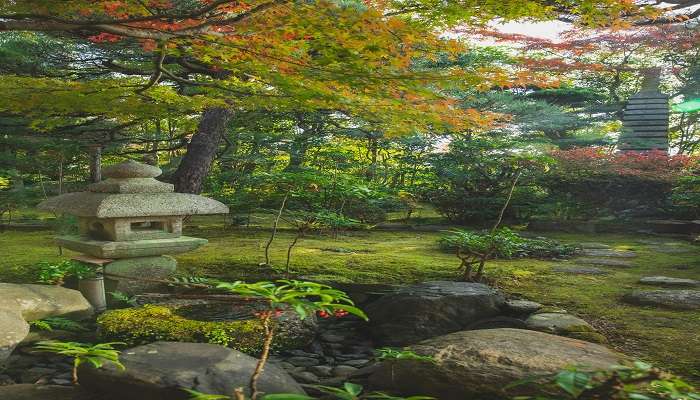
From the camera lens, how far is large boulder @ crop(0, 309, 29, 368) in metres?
3.14

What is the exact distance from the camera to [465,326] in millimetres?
4012

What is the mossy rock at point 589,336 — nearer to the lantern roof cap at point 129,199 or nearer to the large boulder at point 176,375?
the large boulder at point 176,375

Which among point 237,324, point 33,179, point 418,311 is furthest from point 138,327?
point 33,179

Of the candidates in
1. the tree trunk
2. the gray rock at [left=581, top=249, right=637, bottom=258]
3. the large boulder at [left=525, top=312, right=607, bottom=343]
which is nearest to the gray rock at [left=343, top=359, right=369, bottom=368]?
the large boulder at [left=525, top=312, right=607, bottom=343]

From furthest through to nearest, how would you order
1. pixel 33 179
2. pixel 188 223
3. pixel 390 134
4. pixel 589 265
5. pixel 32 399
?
pixel 33 179 → pixel 188 223 → pixel 589 265 → pixel 390 134 → pixel 32 399

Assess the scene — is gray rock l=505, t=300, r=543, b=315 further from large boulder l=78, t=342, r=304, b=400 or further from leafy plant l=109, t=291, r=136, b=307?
leafy plant l=109, t=291, r=136, b=307

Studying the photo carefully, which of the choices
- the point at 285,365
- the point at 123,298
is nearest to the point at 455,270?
the point at 285,365

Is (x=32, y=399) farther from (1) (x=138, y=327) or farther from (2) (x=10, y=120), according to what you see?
(2) (x=10, y=120)

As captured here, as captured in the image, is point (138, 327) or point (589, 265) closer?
point (138, 327)

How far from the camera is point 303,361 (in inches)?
141

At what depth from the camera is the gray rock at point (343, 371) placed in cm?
329

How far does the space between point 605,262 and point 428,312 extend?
12.6ft

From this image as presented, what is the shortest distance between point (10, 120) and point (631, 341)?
10.7 meters

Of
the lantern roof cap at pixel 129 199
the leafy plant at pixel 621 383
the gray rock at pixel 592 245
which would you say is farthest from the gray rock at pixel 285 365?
the gray rock at pixel 592 245
